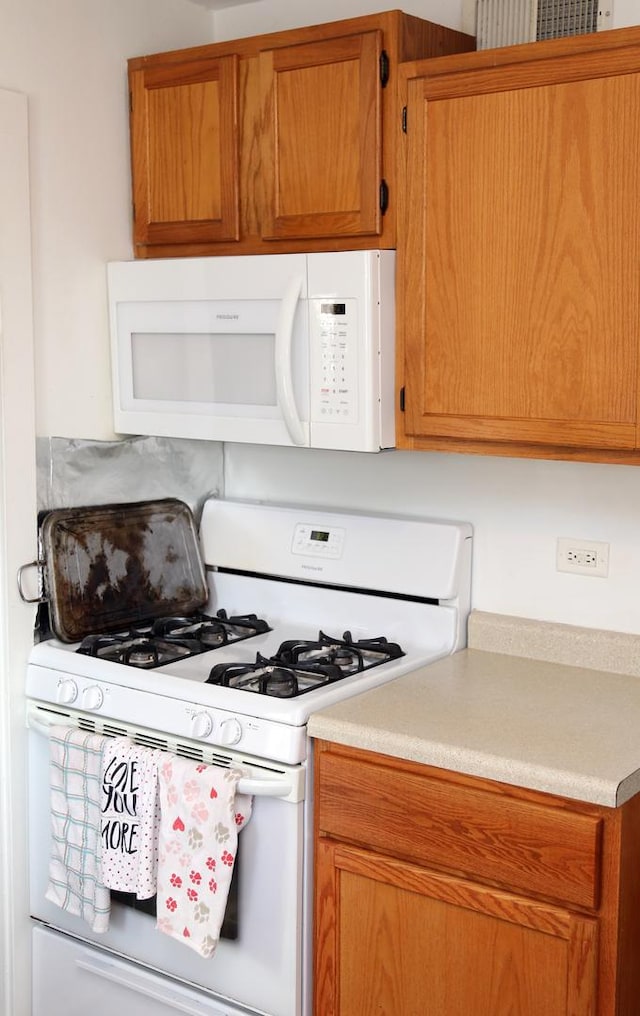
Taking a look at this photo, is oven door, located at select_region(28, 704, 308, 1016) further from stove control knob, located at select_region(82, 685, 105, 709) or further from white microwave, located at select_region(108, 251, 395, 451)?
white microwave, located at select_region(108, 251, 395, 451)

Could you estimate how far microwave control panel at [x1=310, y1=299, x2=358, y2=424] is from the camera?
89.2 inches

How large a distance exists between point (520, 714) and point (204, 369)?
3.37 ft

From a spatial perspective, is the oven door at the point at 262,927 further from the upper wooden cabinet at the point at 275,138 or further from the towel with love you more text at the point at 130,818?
the upper wooden cabinet at the point at 275,138

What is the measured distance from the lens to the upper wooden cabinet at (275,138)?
225 centimetres

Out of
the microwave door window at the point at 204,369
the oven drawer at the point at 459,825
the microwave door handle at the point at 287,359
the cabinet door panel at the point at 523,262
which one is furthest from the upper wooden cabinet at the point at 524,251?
the oven drawer at the point at 459,825

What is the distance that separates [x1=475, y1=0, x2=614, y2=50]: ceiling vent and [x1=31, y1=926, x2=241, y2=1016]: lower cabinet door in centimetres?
200

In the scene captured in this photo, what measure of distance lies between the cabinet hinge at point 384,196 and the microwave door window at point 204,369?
36cm

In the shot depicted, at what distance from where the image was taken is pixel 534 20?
2.29 metres

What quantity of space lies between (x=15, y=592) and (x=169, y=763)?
0.57m

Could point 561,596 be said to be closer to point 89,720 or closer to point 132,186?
point 89,720

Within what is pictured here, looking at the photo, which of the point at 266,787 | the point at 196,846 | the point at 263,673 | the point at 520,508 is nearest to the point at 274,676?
the point at 263,673

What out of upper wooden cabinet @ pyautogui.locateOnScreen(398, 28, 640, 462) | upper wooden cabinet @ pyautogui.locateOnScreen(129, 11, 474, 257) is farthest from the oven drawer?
upper wooden cabinet @ pyautogui.locateOnScreen(129, 11, 474, 257)

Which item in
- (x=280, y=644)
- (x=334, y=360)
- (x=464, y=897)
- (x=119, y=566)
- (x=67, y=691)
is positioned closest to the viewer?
(x=464, y=897)

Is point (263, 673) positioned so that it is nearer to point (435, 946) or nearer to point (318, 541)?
point (318, 541)
